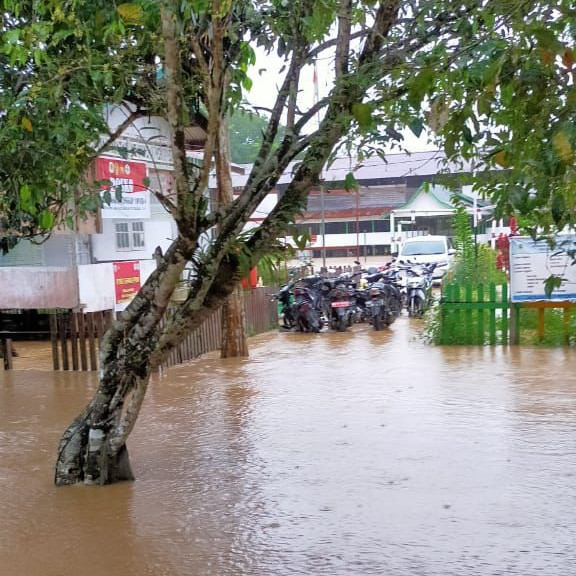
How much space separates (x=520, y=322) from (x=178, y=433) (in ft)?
26.2

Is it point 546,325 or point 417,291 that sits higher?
point 417,291

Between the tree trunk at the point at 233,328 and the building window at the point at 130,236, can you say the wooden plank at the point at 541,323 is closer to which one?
the tree trunk at the point at 233,328

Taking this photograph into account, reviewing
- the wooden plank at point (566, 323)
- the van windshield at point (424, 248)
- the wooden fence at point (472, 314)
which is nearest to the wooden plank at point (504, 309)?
the wooden fence at point (472, 314)

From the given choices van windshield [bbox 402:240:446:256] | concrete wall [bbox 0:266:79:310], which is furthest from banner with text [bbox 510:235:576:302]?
van windshield [bbox 402:240:446:256]

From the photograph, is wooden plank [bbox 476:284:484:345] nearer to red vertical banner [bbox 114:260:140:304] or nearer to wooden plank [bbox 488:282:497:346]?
wooden plank [bbox 488:282:497:346]

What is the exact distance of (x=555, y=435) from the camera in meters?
7.52

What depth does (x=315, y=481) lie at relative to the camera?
20.9 feet

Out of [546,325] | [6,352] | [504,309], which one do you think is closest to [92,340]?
[6,352]

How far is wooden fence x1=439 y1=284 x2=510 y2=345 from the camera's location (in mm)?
13219

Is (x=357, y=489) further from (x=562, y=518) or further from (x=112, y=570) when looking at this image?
(x=112, y=570)

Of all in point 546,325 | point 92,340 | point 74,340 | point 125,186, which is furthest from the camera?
point 125,186

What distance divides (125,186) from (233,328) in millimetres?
4164


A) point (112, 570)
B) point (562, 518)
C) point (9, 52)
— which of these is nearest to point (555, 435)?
point (562, 518)

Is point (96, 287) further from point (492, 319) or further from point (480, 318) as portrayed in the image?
point (492, 319)
